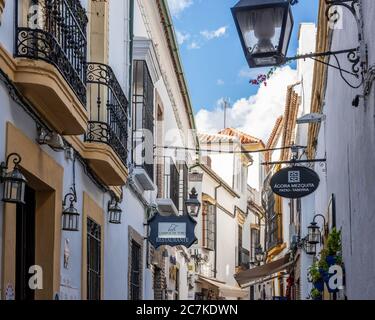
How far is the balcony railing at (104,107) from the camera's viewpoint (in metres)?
10.2

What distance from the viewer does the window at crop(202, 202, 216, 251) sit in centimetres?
3073

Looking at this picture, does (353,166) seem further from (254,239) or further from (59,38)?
(254,239)

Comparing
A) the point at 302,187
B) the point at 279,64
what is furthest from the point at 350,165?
the point at 279,64

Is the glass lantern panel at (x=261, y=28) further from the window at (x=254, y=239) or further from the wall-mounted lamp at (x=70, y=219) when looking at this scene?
the window at (x=254, y=239)

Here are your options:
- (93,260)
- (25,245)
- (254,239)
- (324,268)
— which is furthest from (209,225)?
(25,245)

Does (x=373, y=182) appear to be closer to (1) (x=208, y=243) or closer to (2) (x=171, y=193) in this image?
(2) (x=171, y=193)

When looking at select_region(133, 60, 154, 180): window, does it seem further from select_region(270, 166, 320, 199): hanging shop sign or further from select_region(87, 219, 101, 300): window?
select_region(87, 219, 101, 300): window

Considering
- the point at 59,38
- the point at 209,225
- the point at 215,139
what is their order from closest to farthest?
the point at 59,38 → the point at 209,225 → the point at 215,139

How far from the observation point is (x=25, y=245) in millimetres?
8320

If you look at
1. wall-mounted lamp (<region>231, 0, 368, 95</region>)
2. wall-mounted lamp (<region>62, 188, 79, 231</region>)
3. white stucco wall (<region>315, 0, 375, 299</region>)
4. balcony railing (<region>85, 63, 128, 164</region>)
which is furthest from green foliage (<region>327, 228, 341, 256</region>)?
wall-mounted lamp (<region>231, 0, 368, 95</region>)

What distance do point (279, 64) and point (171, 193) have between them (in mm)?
Result: 11866

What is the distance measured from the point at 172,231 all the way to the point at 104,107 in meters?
4.05

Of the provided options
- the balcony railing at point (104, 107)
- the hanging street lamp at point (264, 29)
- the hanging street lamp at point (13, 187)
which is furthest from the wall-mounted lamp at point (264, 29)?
the balcony railing at point (104, 107)

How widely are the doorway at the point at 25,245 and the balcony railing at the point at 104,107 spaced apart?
5.75ft
